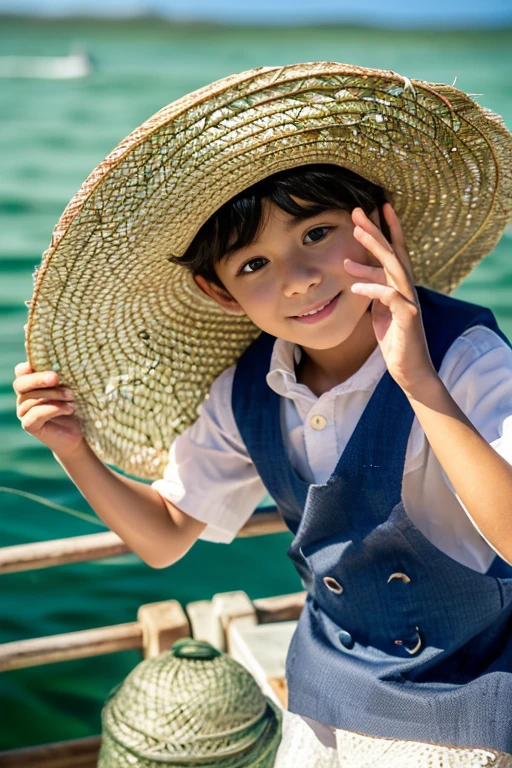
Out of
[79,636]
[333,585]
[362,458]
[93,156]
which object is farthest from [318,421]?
[93,156]

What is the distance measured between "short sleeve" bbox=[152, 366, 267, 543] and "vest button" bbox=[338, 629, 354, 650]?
0.93ft

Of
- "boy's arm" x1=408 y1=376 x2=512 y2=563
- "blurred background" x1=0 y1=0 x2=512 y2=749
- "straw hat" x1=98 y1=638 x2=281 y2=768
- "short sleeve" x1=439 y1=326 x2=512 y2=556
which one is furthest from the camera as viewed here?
"blurred background" x1=0 y1=0 x2=512 y2=749

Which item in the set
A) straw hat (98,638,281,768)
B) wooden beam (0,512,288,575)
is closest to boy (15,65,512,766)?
straw hat (98,638,281,768)

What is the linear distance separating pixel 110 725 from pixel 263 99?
109 centimetres

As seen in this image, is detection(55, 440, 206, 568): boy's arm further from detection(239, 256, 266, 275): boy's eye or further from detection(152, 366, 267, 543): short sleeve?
A: detection(239, 256, 266, 275): boy's eye

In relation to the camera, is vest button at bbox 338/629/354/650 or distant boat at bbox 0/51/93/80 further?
distant boat at bbox 0/51/93/80

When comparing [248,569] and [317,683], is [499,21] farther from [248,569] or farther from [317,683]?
[317,683]

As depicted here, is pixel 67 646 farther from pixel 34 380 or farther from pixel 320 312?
pixel 320 312

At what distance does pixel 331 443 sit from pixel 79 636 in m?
0.76

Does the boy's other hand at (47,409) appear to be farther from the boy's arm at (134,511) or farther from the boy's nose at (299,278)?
the boy's nose at (299,278)

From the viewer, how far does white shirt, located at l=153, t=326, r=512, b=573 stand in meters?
1.27

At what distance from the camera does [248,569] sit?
2949 mm

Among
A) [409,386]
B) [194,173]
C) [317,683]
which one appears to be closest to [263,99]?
[194,173]

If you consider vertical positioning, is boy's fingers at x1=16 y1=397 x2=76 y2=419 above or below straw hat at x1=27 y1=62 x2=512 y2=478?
below
